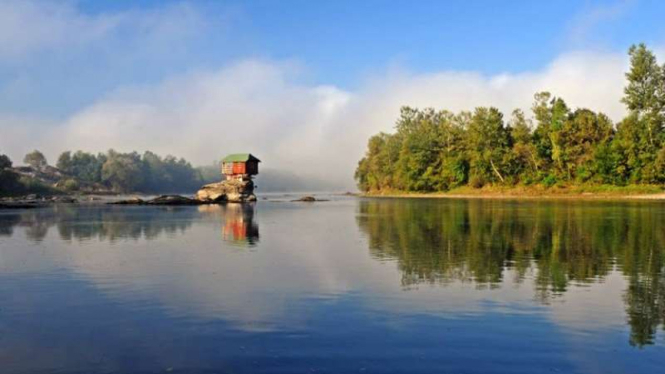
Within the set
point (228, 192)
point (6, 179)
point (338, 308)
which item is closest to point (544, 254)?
point (338, 308)

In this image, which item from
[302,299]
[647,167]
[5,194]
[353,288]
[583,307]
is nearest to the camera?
[583,307]

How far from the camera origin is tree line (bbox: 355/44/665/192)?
11369cm

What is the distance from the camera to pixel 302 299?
18266 mm

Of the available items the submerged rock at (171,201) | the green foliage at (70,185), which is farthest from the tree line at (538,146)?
the green foliage at (70,185)

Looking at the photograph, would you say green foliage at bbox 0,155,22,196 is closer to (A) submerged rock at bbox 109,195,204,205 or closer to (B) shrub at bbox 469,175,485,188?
(A) submerged rock at bbox 109,195,204,205

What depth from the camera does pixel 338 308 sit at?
55.3 feet

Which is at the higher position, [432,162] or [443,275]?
[432,162]

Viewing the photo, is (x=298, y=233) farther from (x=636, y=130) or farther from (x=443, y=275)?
(x=636, y=130)

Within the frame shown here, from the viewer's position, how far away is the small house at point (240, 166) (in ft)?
414

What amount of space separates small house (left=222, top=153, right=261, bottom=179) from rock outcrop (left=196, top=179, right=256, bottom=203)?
5.09ft

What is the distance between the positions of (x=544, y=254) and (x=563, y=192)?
103083 millimetres

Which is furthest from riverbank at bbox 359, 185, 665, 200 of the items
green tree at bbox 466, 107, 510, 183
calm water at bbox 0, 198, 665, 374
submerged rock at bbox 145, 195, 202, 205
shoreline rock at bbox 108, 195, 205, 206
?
calm water at bbox 0, 198, 665, 374

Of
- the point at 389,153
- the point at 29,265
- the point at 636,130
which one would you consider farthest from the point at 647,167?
the point at 29,265

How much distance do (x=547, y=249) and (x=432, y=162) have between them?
132403 millimetres
